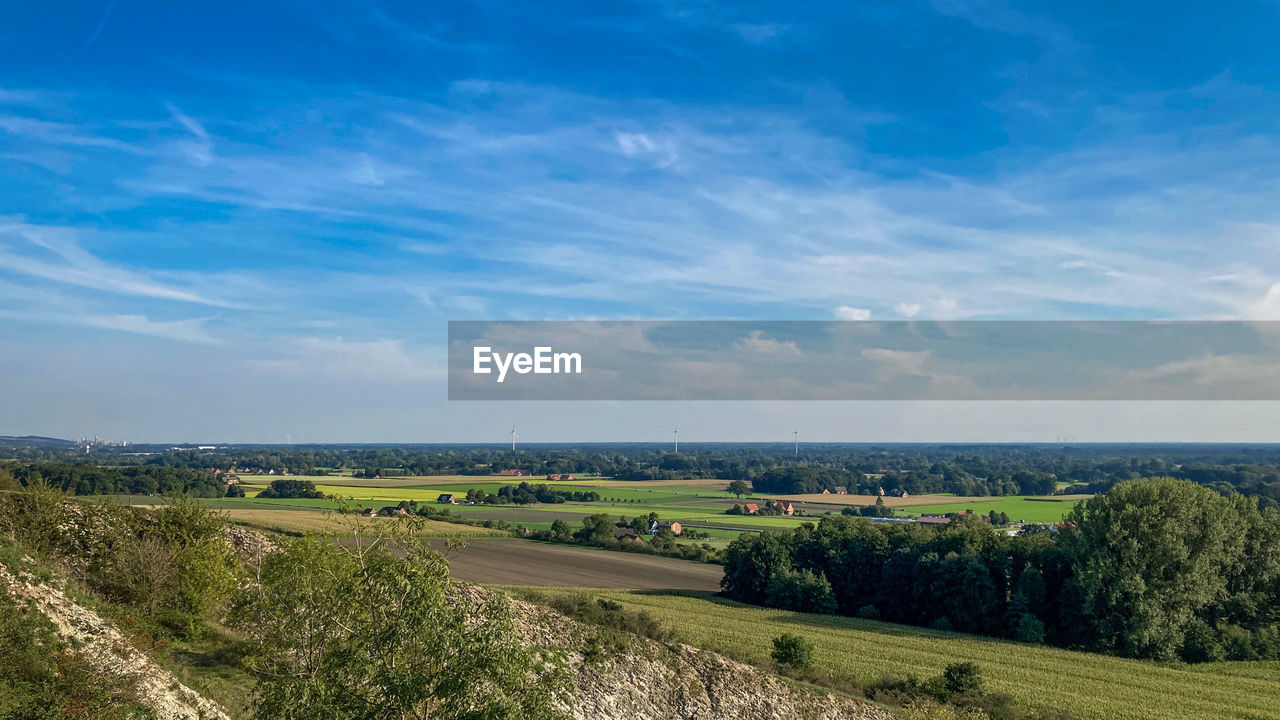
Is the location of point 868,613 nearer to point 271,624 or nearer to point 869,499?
point 271,624

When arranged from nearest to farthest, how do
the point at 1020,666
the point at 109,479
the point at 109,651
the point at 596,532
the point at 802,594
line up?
the point at 109,651 → the point at 1020,666 → the point at 802,594 → the point at 596,532 → the point at 109,479

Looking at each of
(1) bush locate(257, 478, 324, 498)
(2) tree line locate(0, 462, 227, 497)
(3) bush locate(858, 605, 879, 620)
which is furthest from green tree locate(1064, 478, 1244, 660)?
(1) bush locate(257, 478, 324, 498)

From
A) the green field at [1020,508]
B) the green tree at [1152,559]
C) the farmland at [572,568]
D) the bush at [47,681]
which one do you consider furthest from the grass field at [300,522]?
the green field at [1020,508]

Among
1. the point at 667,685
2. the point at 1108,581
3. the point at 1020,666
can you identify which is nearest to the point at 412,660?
the point at 667,685

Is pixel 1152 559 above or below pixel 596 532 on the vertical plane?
above

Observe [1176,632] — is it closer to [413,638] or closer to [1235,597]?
[1235,597]

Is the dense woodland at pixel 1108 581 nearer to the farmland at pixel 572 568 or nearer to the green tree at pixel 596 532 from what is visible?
the farmland at pixel 572 568
